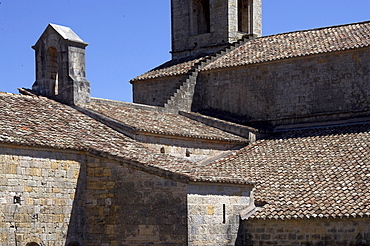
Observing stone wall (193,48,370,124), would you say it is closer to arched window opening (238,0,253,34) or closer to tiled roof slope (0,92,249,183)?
arched window opening (238,0,253,34)

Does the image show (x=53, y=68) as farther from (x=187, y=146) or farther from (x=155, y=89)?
(x=155, y=89)

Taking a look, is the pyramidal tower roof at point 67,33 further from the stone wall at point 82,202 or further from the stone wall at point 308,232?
the stone wall at point 308,232

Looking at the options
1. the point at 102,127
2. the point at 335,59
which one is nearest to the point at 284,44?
the point at 335,59

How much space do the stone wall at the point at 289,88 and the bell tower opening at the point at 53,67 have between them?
21.8 feet

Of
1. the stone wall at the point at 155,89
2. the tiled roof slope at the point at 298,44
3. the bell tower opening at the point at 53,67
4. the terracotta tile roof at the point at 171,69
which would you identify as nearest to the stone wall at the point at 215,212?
the bell tower opening at the point at 53,67

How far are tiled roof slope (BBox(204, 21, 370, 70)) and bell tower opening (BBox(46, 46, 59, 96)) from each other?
7.03 meters

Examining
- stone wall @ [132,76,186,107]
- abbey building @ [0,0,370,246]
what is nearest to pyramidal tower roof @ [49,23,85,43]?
abbey building @ [0,0,370,246]

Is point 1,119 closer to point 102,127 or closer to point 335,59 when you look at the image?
point 102,127

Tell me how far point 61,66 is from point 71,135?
157 inches

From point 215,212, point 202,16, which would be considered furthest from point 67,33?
point 202,16

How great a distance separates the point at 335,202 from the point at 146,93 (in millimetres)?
12256

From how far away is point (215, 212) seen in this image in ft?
60.6

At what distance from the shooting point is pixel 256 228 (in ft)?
64.0

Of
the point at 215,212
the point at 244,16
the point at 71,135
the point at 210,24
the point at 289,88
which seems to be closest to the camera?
the point at 215,212
